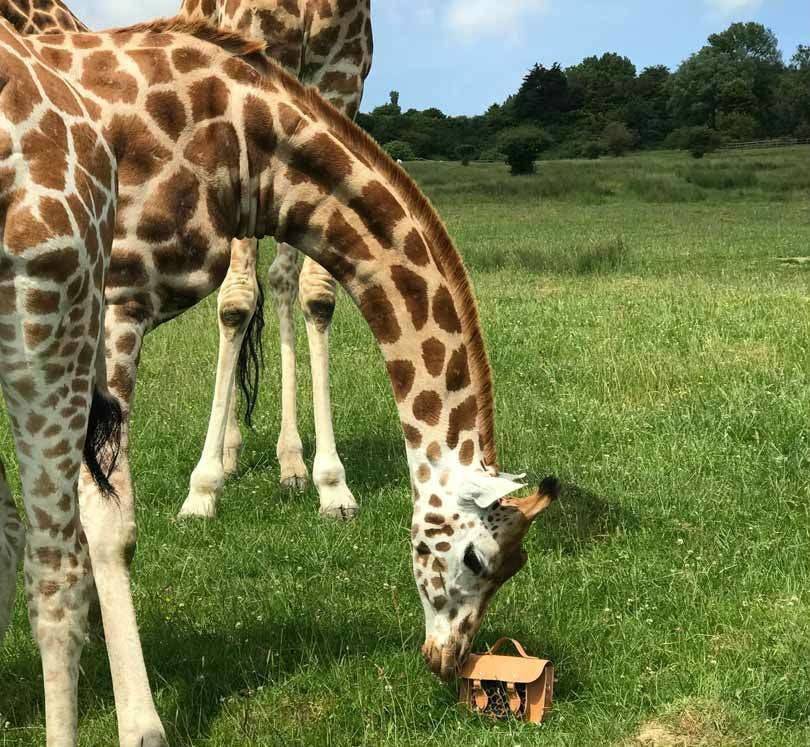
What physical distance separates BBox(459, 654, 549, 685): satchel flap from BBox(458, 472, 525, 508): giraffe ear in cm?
62

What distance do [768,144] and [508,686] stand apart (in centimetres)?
6499

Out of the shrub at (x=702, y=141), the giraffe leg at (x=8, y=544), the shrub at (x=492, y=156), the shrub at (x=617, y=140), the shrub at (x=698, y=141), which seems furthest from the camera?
the shrub at (x=617, y=140)

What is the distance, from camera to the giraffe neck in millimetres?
4523

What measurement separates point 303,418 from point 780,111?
7542cm

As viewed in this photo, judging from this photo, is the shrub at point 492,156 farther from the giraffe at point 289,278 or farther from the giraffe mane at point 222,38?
the giraffe mane at point 222,38

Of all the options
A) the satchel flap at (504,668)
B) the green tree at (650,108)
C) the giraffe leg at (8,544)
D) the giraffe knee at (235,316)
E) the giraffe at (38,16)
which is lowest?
the satchel flap at (504,668)

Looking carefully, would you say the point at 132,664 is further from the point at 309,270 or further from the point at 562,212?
the point at 562,212

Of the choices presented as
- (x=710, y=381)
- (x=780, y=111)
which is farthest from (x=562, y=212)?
(x=780, y=111)

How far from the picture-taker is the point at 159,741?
3.96 meters

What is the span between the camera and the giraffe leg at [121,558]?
397 cm

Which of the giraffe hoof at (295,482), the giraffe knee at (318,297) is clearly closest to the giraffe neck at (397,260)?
the giraffe knee at (318,297)

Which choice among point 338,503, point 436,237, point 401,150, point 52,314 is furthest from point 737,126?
point 52,314

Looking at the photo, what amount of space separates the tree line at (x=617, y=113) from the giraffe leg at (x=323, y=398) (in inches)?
2281

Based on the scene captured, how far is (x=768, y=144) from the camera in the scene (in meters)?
64.2
